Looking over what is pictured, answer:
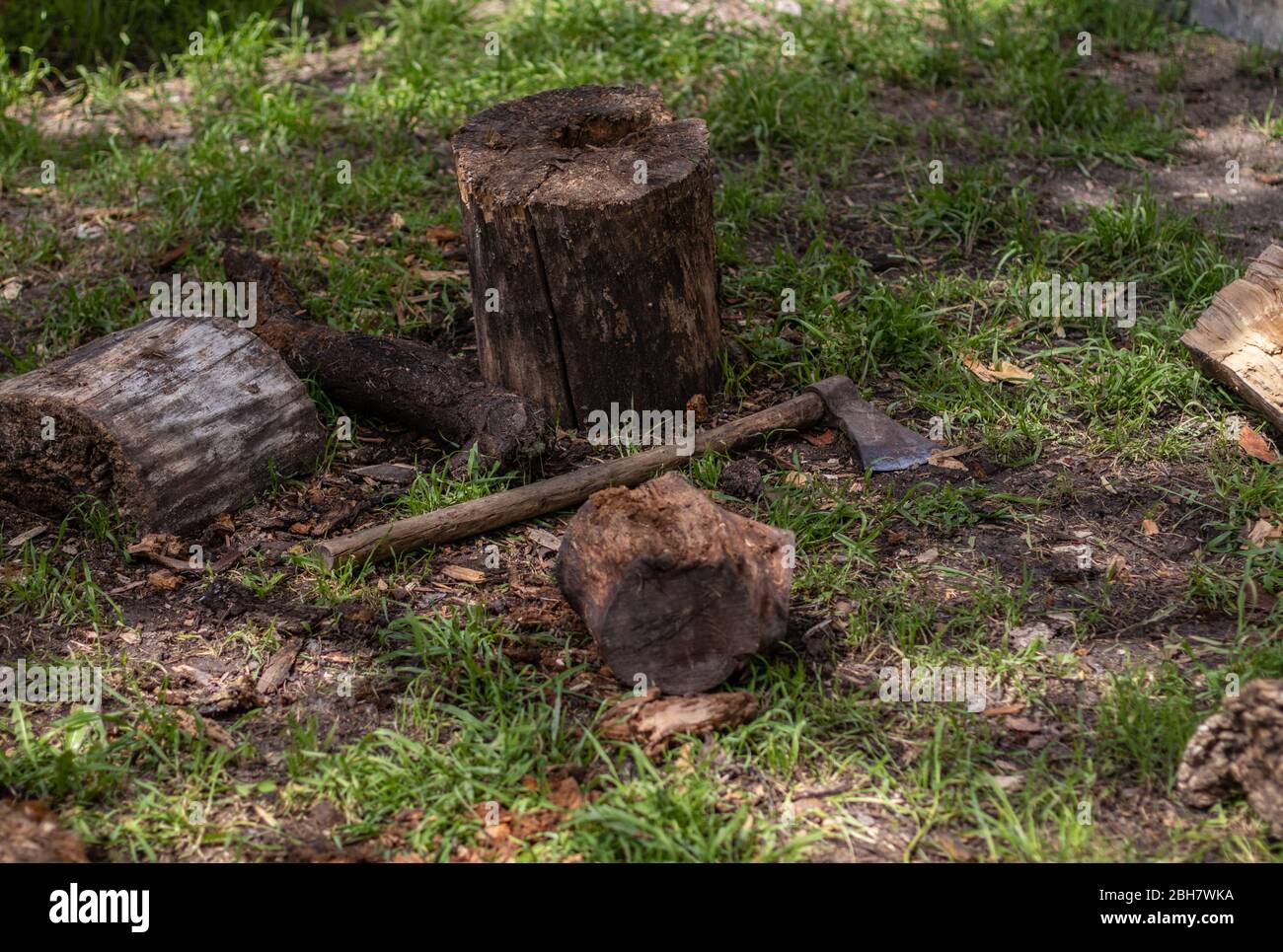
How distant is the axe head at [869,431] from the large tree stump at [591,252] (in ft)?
1.39

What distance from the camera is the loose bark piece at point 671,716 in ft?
10.7

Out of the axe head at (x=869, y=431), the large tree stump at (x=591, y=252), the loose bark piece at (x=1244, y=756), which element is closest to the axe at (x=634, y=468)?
the axe head at (x=869, y=431)

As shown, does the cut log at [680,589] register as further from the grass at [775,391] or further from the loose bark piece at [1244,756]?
the loose bark piece at [1244,756]

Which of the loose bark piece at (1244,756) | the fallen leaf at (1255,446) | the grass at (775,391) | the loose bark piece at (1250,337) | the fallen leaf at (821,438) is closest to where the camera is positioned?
the loose bark piece at (1244,756)

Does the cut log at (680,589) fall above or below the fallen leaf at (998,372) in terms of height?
above

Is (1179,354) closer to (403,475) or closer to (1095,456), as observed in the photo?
(1095,456)

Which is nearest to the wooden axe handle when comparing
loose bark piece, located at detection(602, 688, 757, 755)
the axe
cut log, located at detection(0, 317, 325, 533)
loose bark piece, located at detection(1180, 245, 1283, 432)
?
the axe

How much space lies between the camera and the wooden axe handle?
3975mm

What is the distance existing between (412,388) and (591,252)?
825mm

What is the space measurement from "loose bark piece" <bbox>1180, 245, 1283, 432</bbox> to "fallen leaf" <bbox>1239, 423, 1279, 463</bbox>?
67 millimetres

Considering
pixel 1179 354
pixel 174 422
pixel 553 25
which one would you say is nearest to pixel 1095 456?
pixel 1179 354

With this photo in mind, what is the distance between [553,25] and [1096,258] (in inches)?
122

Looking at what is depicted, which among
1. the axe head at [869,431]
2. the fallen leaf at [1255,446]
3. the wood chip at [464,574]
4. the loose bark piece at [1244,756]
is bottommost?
the wood chip at [464,574]

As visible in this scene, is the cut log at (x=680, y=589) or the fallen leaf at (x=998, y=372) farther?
the fallen leaf at (x=998, y=372)
